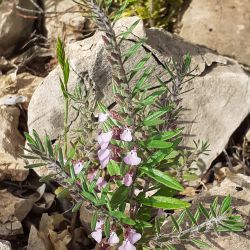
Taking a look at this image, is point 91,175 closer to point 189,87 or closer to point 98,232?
point 98,232

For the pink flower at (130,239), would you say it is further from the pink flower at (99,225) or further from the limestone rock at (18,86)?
the limestone rock at (18,86)

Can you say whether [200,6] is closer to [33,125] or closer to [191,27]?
[191,27]

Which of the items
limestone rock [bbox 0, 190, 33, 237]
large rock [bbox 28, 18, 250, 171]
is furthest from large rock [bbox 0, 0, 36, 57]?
limestone rock [bbox 0, 190, 33, 237]

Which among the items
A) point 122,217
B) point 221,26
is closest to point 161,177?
point 122,217

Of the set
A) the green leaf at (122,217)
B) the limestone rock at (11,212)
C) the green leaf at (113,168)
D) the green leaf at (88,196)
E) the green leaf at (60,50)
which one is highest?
the green leaf at (60,50)

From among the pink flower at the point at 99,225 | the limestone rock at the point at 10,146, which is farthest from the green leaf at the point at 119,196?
the limestone rock at the point at 10,146

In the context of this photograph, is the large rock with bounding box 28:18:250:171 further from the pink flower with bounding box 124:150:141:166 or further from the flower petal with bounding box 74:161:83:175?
the pink flower with bounding box 124:150:141:166
